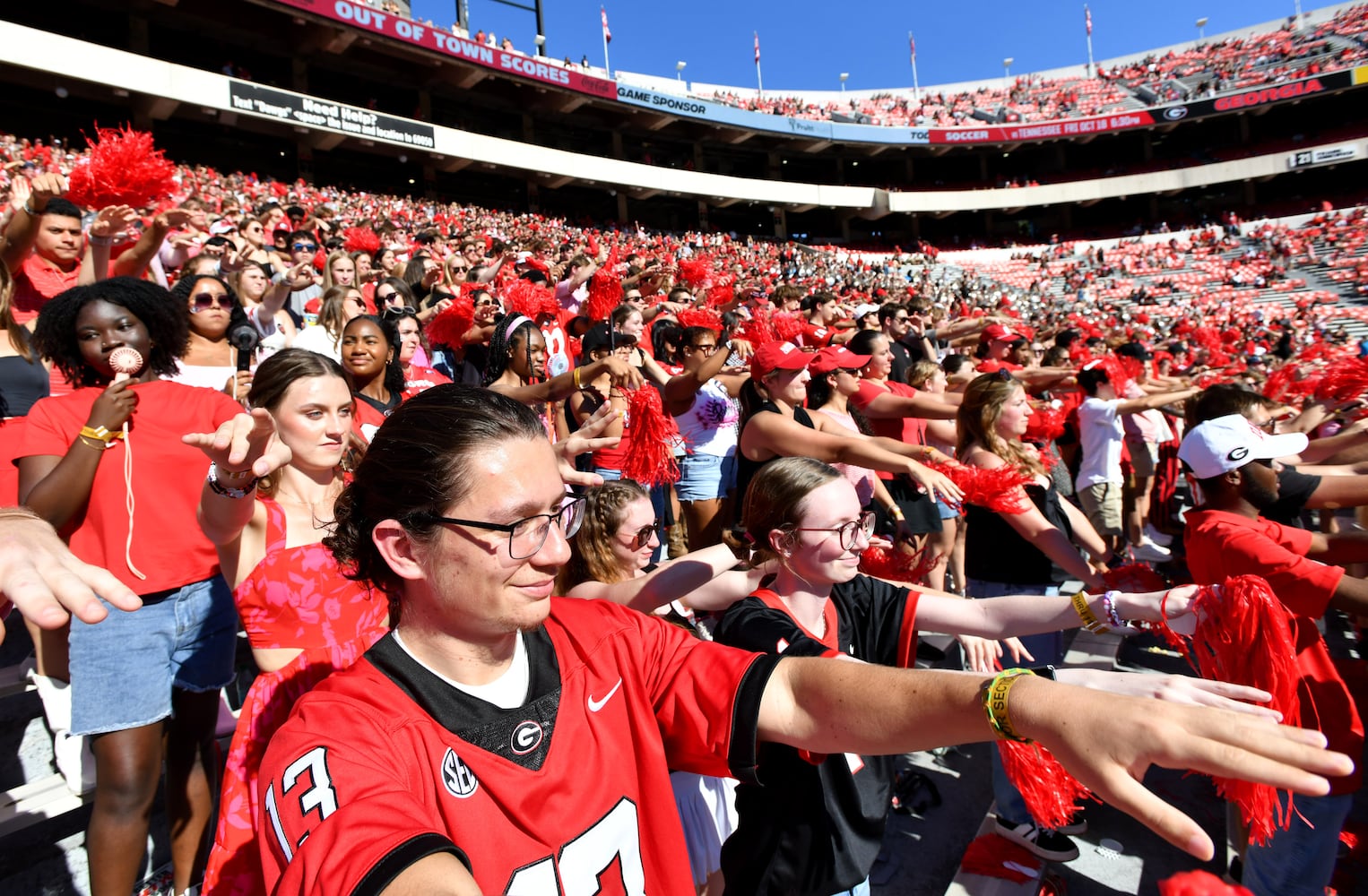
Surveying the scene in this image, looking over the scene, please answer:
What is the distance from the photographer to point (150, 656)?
8.38 ft

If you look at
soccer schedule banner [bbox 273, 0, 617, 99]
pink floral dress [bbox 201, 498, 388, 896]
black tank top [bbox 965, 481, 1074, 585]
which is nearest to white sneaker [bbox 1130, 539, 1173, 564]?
black tank top [bbox 965, 481, 1074, 585]

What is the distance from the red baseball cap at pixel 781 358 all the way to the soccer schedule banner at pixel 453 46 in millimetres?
28148

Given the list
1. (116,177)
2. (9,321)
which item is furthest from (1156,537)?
(116,177)

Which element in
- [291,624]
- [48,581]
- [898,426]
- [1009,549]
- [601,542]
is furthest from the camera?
[898,426]

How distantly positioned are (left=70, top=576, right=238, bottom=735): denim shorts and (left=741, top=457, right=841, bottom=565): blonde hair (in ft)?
6.46

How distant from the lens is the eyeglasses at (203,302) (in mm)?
4172

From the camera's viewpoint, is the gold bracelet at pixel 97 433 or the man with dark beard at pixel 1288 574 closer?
the gold bracelet at pixel 97 433

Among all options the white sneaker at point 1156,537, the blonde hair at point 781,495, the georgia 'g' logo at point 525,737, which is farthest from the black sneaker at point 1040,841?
the white sneaker at point 1156,537

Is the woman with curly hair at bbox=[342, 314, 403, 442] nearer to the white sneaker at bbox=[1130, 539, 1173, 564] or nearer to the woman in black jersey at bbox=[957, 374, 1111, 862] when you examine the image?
the woman in black jersey at bbox=[957, 374, 1111, 862]

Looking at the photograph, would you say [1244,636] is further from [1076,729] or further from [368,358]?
[368,358]

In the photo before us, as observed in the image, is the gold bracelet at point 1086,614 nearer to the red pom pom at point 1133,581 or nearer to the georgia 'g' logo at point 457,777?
the red pom pom at point 1133,581

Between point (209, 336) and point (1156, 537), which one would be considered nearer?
point (209, 336)

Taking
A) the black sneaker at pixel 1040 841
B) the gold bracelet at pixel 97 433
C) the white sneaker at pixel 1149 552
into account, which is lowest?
the black sneaker at pixel 1040 841

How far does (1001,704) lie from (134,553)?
2.75m
